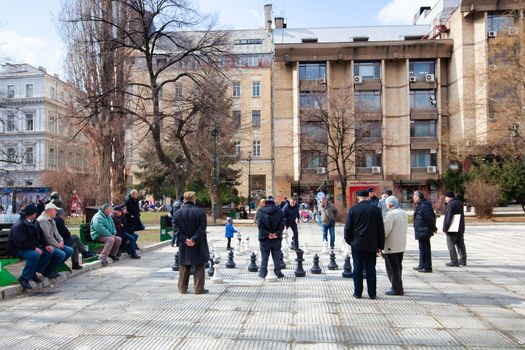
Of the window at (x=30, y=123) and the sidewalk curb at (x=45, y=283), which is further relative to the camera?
the window at (x=30, y=123)

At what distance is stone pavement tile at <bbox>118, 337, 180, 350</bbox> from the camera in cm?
604

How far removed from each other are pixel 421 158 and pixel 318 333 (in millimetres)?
49246

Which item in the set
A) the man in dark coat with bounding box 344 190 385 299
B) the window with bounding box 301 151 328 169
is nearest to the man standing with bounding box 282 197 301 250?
the man in dark coat with bounding box 344 190 385 299

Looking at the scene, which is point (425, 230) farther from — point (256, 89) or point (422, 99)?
point (256, 89)

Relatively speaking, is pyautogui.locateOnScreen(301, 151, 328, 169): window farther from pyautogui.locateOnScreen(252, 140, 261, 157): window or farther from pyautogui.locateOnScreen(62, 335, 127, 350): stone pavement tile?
pyautogui.locateOnScreen(62, 335, 127, 350): stone pavement tile

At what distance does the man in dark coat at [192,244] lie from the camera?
929 centimetres

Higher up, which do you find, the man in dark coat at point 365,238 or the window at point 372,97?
the window at point 372,97

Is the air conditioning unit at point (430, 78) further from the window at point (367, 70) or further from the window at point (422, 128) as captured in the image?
the window at point (367, 70)

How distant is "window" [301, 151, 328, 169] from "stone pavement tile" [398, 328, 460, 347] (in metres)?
46.3

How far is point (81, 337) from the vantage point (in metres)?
6.55

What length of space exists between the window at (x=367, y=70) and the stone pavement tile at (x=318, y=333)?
48.5 meters

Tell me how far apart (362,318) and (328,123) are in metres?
33.7

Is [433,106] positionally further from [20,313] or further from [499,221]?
[20,313]

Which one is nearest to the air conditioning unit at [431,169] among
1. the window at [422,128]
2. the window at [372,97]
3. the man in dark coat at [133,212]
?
the window at [422,128]
